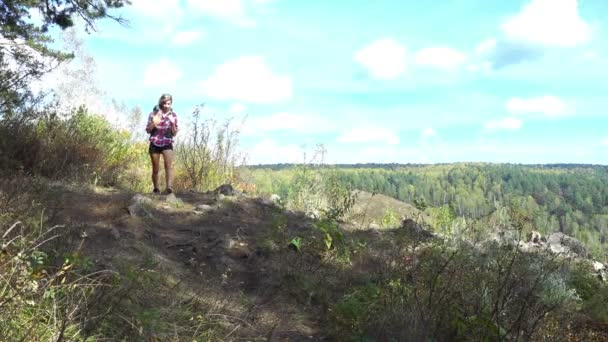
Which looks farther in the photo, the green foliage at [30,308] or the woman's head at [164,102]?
the woman's head at [164,102]

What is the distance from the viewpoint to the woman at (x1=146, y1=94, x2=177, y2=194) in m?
8.21

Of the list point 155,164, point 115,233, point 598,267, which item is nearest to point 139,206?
point 115,233

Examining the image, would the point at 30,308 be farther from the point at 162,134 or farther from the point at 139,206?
the point at 162,134

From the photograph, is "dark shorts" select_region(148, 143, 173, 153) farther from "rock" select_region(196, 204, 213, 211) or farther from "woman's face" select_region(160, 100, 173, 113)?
"rock" select_region(196, 204, 213, 211)

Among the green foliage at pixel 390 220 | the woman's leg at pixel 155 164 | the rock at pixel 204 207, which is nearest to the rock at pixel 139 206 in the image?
the rock at pixel 204 207

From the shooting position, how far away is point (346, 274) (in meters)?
5.00

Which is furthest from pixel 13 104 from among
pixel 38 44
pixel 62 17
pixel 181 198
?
pixel 181 198

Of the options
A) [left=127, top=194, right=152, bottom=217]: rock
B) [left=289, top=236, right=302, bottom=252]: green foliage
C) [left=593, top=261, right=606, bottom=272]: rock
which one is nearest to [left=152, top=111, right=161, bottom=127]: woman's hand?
[left=127, top=194, right=152, bottom=217]: rock

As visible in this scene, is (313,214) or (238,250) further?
(313,214)

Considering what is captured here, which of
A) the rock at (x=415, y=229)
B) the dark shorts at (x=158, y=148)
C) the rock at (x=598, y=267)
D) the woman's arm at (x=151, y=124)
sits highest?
the woman's arm at (x=151, y=124)

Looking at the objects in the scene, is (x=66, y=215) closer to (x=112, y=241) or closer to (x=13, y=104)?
(x=112, y=241)

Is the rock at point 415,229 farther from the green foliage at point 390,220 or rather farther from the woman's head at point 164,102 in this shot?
the woman's head at point 164,102

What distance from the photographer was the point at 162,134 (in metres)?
8.26

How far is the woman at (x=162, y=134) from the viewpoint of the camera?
8211 mm
